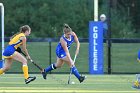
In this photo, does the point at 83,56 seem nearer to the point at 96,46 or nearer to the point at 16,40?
the point at 96,46

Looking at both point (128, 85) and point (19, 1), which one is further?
point (19, 1)

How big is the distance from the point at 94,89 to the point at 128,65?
55.2 feet

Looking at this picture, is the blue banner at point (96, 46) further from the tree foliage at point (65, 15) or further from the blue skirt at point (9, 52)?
the tree foliage at point (65, 15)

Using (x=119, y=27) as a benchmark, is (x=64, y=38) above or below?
above

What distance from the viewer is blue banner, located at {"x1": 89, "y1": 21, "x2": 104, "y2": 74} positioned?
78.1 feet

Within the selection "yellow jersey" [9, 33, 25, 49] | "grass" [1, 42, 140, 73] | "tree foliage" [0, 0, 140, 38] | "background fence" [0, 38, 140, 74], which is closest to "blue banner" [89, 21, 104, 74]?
"background fence" [0, 38, 140, 74]

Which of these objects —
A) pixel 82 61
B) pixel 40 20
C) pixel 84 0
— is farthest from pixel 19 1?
pixel 82 61

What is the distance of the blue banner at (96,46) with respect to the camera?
78.1 ft

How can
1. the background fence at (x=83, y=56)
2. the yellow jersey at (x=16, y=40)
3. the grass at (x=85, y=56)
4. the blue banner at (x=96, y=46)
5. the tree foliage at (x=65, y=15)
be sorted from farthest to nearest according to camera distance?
the tree foliage at (x=65, y=15) → the grass at (x=85, y=56) → the background fence at (x=83, y=56) → the blue banner at (x=96, y=46) → the yellow jersey at (x=16, y=40)

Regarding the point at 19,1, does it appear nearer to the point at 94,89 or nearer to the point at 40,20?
the point at 40,20

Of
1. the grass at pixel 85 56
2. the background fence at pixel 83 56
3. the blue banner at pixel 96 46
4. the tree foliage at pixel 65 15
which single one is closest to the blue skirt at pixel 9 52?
the blue banner at pixel 96 46

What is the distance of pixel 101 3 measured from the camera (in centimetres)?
5306

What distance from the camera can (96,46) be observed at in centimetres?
2391

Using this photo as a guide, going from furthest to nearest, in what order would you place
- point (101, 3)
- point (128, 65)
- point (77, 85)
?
point (101, 3) < point (128, 65) < point (77, 85)
